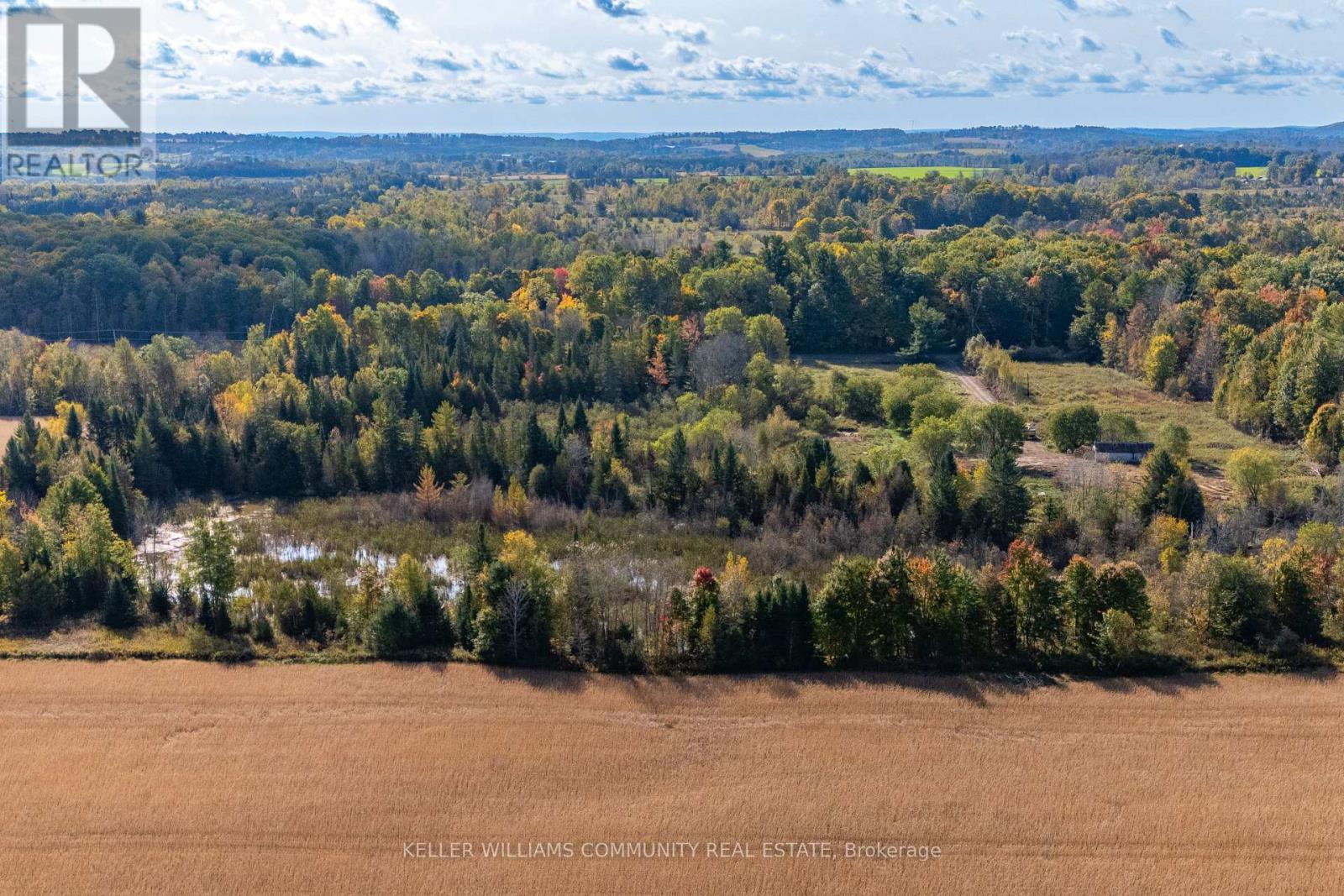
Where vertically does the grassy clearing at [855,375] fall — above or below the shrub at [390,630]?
above

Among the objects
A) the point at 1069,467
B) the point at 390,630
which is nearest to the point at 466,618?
the point at 390,630

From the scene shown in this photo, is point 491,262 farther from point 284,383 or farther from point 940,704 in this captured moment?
Answer: point 940,704

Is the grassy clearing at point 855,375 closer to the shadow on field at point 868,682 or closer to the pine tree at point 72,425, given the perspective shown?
the shadow on field at point 868,682

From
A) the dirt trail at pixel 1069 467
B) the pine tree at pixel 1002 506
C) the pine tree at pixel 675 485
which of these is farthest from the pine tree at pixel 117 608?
the dirt trail at pixel 1069 467

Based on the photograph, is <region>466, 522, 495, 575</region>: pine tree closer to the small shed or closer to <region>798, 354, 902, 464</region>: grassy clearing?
<region>798, 354, 902, 464</region>: grassy clearing

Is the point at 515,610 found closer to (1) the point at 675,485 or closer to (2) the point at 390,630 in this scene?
(2) the point at 390,630

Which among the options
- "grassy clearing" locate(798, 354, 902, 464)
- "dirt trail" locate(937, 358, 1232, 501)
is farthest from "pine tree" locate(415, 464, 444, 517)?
"dirt trail" locate(937, 358, 1232, 501)

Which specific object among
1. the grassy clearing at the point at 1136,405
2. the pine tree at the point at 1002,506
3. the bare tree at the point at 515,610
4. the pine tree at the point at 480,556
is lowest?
the bare tree at the point at 515,610
